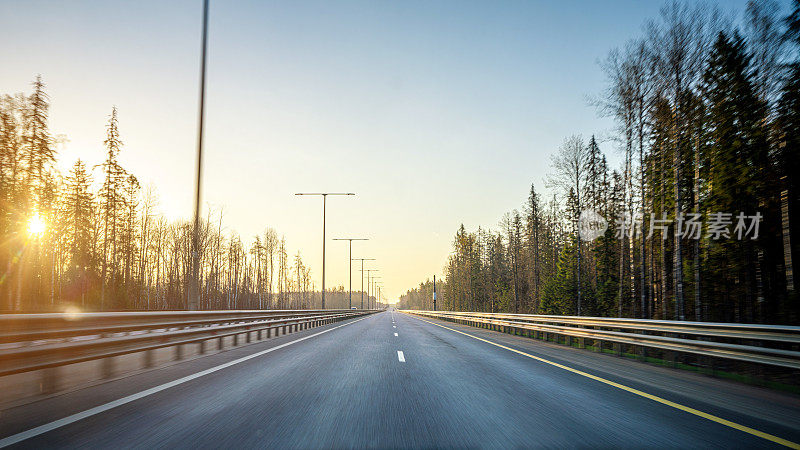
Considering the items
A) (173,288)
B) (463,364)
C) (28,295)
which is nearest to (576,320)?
(463,364)

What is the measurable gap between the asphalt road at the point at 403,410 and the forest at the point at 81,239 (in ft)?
41.6

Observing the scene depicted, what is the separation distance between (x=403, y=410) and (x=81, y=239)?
171 ft

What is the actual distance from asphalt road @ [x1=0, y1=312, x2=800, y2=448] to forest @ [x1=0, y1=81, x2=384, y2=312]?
12.7 meters

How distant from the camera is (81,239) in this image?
46.8 meters

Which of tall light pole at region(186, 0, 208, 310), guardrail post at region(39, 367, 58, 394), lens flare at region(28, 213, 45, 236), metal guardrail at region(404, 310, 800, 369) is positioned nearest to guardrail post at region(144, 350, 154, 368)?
guardrail post at region(39, 367, 58, 394)

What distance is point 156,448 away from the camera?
3.66 meters

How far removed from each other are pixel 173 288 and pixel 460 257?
5556cm

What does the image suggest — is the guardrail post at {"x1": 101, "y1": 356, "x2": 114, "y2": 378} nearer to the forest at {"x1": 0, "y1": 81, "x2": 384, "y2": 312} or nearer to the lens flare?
the forest at {"x1": 0, "y1": 81, "x2": 384, "y2": 312}

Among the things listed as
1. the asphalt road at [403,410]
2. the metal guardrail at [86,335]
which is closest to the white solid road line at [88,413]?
the asphalt road at [403,410]

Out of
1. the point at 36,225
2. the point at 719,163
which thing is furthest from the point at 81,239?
the point at 719,163

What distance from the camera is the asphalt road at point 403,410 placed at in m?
4.01

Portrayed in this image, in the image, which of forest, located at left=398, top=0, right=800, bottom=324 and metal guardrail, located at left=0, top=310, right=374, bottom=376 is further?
forest, located at left=398, top=0, right=800, bottom=324

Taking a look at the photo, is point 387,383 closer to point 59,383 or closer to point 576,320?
point 59,383

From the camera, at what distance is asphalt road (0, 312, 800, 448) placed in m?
4.01
